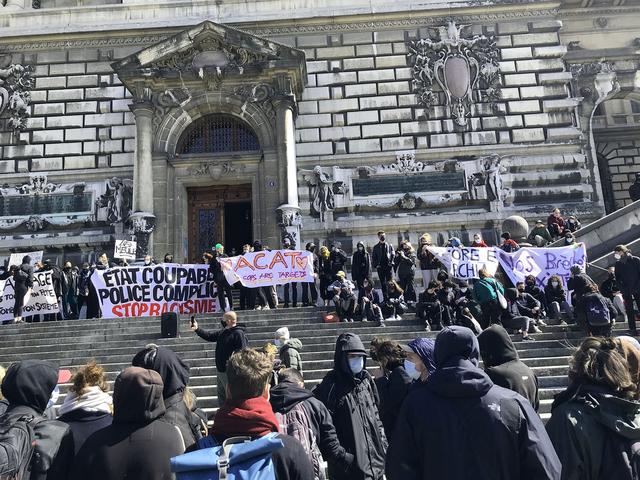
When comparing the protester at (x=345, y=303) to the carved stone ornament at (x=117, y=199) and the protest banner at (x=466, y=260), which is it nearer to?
the protest banner at (x=466, y=260)

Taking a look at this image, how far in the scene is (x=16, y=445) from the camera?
3127mm

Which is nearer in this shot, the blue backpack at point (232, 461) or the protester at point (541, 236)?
the blue backpack at point (232, 461)

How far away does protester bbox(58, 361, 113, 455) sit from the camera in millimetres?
3605

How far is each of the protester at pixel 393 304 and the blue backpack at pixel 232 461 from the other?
971 cm

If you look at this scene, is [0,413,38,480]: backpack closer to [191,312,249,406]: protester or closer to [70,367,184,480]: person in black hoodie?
[70,367,184,480]: person in black hoodie

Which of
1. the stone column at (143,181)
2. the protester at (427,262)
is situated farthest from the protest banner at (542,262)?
the stone column at (143,181)

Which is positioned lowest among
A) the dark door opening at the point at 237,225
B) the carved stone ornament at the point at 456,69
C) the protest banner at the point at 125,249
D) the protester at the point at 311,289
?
the protester at the point at 311,289

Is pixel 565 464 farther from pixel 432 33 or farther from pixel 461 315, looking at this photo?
pixel 432 33

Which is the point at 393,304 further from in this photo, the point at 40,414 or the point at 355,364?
the point at 40,414

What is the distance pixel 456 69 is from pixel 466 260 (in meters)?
8.66

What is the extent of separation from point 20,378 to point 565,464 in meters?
3.14

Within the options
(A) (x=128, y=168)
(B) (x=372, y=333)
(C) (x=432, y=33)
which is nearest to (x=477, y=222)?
(C) (x=432, y=33)

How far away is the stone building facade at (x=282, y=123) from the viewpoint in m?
18.5

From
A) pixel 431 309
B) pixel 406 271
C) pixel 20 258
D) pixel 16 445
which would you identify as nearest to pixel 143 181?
pixel 20 258
